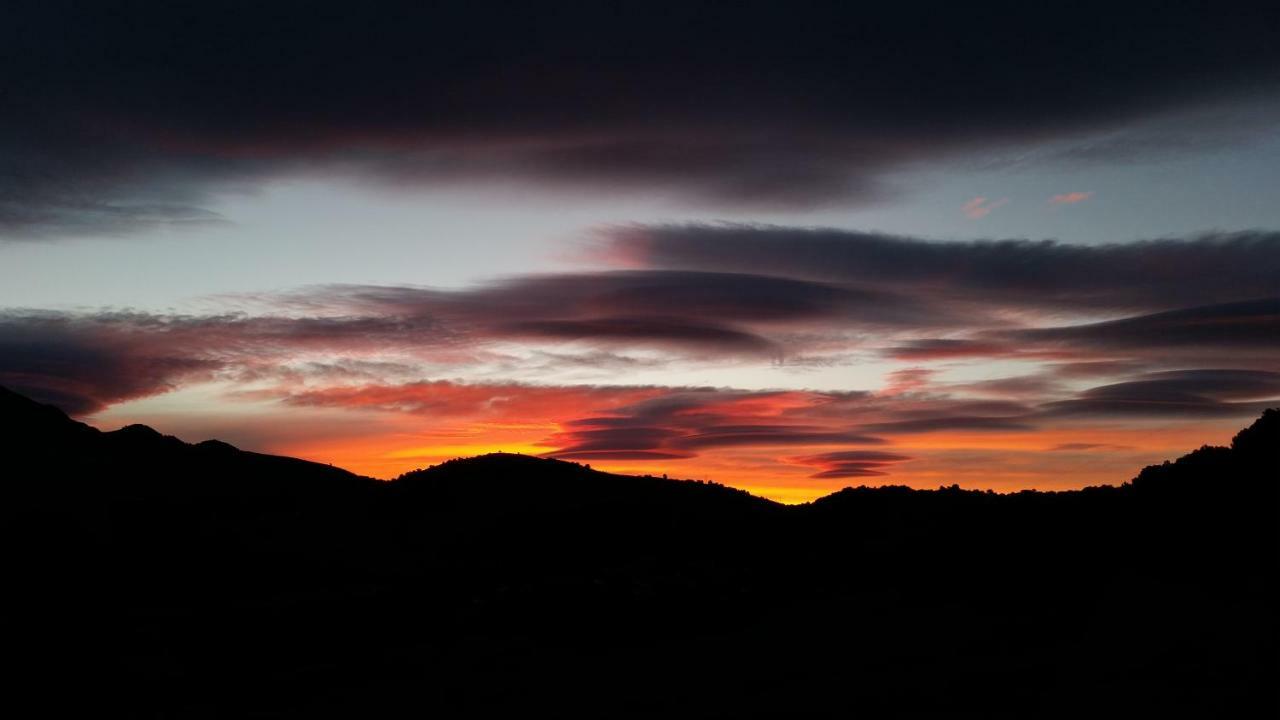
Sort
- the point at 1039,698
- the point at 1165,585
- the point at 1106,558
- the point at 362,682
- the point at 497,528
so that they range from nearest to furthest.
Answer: the point at 1039,698
the point at 362,682
the point at 1165,585
the point at 1106,558
the point at 497,528

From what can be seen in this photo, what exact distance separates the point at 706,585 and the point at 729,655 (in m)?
6.12

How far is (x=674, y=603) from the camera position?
93.2 ft

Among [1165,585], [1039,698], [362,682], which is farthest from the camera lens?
[1165,585]

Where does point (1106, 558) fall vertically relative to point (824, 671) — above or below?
above

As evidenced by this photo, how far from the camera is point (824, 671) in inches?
853

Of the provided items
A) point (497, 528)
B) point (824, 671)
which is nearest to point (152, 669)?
point (824, 671)

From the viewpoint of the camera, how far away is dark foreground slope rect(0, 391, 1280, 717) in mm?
20672

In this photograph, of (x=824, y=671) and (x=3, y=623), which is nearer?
(x=824, y=671)

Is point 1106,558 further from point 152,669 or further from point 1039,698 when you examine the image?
point 152,669

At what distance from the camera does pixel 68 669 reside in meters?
23.7

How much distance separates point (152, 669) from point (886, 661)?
16.8 metres

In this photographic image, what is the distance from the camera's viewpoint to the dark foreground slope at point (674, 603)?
20.7 m

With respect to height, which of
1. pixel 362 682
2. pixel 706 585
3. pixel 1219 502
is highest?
pixel 1219 502

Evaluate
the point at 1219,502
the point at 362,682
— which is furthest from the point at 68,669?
the point at 1219,502
